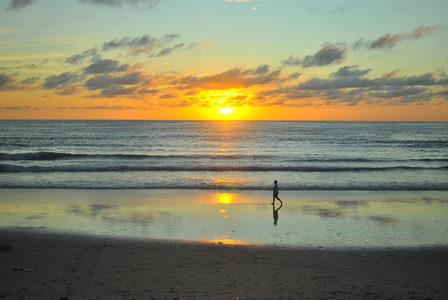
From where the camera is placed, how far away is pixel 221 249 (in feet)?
40.2

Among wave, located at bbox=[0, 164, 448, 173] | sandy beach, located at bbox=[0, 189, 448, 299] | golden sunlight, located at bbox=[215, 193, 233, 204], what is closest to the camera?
sandy beach, located at bbox=[0, 189, 448, 299]

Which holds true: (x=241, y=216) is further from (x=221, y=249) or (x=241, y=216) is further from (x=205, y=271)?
(x=205, y=271)

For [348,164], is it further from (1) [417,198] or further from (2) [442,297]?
(2) [442,297]

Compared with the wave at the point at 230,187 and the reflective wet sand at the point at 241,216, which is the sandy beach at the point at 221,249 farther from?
the wave at the point at 230,187

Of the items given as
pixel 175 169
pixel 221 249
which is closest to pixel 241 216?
pixel 221 249

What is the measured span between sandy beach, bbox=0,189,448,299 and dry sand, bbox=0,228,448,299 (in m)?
0.03

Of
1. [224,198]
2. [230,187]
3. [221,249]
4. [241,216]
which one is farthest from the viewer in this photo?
[230,187]

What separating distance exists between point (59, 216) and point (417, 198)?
1901 cm

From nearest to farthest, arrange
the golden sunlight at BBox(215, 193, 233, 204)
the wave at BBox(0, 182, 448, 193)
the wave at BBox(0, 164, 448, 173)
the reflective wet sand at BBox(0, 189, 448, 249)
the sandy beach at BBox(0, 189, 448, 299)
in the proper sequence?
the sandy beach at BBox(0, 189, 448, 299) → the reflective wet sand at BBox(0, 189, 448, 249) → the golden sunlight at BBox(215, 193, 233, 204) → the wave at BBox(0, 182, 448, 193) → the wave at BBox(0, 164, 448, 173)

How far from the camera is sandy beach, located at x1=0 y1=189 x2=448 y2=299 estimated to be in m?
9.17

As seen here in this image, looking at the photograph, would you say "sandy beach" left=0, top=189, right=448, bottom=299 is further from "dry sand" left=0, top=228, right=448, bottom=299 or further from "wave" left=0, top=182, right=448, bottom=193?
"wave" left=0, top=182, right=448, bottom=193

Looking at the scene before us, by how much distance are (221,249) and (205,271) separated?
1915 millimetres

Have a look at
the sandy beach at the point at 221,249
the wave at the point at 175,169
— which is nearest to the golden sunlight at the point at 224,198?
the sandy beach at the point at 221,249

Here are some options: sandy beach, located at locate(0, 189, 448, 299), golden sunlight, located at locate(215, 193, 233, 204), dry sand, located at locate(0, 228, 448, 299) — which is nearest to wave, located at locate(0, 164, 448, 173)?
golden sunlight, located at locate(215, 193, 233, 204)
